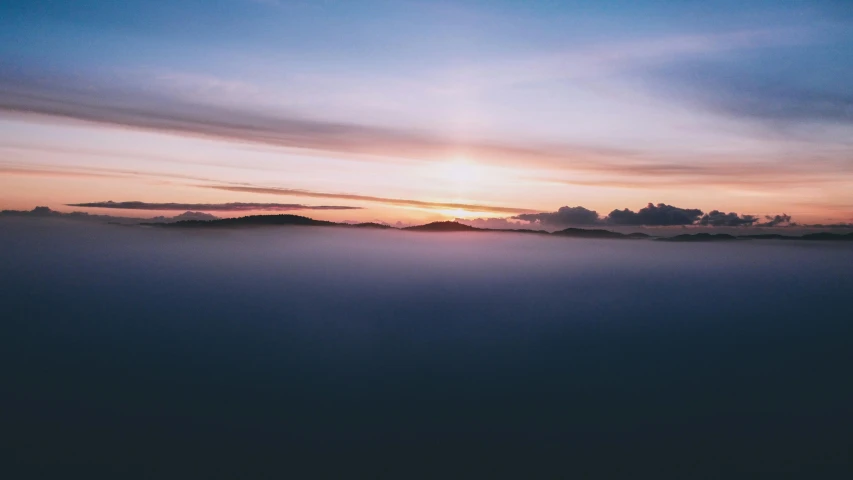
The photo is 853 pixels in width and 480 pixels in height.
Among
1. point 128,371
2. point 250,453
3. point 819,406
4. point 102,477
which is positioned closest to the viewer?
point 102,477

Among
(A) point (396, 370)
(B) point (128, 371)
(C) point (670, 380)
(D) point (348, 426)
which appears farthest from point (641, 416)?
(B) point (128, 371)

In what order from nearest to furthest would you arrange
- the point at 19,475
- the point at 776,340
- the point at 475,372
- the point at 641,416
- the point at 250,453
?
the point at 19,475
the point at 250,453
the point at 641,416
the point at 475,372
the point at 776,340

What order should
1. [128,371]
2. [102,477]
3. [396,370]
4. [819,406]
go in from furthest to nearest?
1. [396,370]
2. [128,371]
3. [819,406]
4. [102,477]

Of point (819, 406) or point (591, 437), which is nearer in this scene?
point (591, 437)

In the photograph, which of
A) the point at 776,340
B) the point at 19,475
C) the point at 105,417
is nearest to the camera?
the point at 19,475

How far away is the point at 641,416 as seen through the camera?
89188mm

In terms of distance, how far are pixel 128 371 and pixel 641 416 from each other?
121 meters

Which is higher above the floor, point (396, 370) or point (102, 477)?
point (102, 477)

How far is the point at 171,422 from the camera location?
82.2 meters

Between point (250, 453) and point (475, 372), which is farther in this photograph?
point (475, 372)

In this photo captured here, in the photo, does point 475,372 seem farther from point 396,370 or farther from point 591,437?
point 591,437

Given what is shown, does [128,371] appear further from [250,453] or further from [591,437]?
[591,437]

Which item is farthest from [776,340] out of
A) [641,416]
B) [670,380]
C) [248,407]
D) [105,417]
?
[105,417]

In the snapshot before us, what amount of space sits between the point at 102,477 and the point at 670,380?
12315 centimetres
